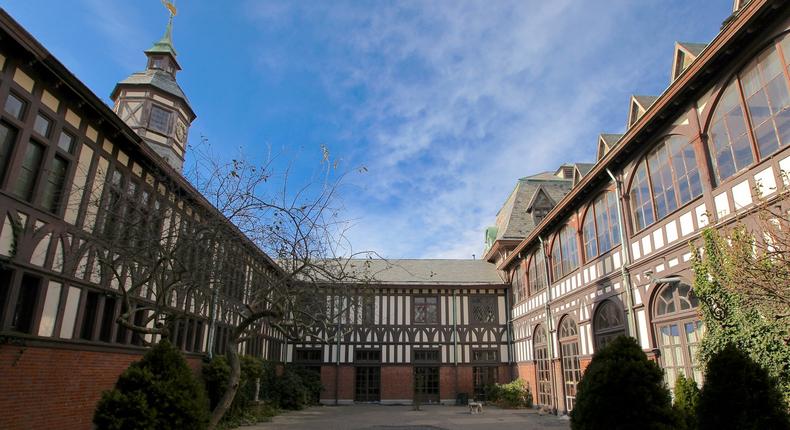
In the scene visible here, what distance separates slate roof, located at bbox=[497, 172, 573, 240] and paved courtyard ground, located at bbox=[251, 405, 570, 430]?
9166 mm

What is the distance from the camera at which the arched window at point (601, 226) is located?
1340cm

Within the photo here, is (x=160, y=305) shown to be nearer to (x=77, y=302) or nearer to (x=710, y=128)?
(x=77, y=302)

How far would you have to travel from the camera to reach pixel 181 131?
21.4 metres

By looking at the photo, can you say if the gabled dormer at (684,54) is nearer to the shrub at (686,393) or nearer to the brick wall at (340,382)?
the shrub at (686,393)

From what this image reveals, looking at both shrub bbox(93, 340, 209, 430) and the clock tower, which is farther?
the clock tower

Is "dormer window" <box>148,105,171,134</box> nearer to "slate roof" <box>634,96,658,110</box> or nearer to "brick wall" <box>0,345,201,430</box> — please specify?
"brick wall" <box>0,345,201,430</box>

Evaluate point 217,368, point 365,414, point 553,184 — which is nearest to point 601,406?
point 217,368

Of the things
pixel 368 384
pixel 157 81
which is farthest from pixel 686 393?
pixel 157 81

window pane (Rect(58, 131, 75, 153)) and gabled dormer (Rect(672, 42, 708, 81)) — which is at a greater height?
gabled dormer (Rect(672, 42, 708, 81))

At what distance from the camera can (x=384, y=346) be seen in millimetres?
26281

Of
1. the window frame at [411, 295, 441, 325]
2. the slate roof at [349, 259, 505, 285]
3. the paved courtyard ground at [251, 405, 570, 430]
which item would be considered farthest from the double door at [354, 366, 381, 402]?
the paved courtyard ground at [251, 405, 570, 430]

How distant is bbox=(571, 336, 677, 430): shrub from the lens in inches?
251

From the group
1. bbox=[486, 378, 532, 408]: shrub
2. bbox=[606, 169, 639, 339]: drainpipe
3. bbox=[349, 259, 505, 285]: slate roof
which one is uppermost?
bbox=[349, 259, 505, 285]: slate roof

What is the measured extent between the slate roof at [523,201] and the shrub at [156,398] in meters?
20.1
